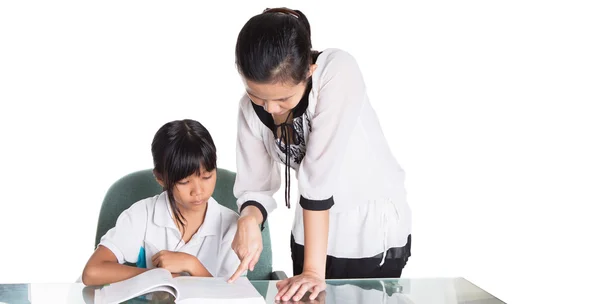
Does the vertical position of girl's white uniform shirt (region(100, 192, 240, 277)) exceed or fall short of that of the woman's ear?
it falls short

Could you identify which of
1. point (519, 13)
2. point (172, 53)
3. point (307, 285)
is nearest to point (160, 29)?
point (172, 53)

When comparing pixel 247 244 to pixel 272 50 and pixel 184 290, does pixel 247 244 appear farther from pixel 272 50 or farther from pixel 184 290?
pixel 272 50

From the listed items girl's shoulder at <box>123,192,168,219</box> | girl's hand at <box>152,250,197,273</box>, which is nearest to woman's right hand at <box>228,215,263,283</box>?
girl's hand at <box>152,250,197,273</box>

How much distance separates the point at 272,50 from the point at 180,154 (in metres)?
0.55

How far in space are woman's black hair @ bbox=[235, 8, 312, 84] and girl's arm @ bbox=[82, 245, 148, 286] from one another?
0.58 m

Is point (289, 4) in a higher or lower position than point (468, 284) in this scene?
higher

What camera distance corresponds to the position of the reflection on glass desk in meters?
1.40

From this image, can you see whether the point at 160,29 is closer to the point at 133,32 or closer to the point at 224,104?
the point at 133,32

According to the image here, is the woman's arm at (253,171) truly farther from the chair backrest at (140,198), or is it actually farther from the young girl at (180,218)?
the chair backrest at (140,198)

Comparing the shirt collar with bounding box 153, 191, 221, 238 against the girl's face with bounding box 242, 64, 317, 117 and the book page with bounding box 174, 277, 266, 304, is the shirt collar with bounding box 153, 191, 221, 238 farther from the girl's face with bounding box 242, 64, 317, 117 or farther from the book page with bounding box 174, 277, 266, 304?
the girl's face with bounding box 242, 64, 317, 117

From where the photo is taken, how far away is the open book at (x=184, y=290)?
4.45ft

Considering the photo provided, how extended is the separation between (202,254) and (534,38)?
164 cm

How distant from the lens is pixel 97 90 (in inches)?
111

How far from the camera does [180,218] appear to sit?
1.89 metres
